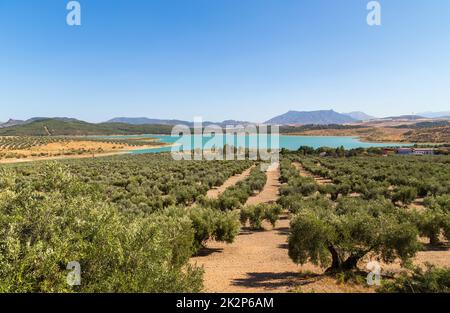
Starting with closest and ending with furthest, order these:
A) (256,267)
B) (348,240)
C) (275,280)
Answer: (275,280) → (348,240) → (256,267)

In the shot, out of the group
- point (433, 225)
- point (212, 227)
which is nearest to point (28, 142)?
point (212, 227)

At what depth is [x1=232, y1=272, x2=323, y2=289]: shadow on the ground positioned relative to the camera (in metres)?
9.91

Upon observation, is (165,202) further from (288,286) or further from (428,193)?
(428,193)

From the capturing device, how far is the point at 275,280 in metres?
10.4

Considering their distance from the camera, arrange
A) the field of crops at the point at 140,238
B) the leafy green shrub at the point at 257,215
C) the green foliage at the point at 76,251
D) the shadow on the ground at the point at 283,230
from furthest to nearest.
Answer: the leafy green shrub at the point at 257,215, the shadow on the ground at the point at 283,230, the field of crops at the point at 140,238, the green foliage at the point at 76,251

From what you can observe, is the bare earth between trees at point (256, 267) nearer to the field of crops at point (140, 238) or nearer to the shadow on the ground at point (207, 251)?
the shadow on the ground at point (207, 251)

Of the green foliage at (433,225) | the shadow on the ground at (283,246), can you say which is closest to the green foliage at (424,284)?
the shadow on the ground at (283,246)

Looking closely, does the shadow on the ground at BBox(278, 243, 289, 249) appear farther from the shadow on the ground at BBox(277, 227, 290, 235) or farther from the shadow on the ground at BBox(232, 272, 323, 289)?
the shadow on the ground at BBox(232, 272, 323, 289)

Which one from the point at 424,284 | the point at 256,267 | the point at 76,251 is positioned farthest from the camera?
the point at 256,267

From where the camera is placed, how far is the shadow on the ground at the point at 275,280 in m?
9.91

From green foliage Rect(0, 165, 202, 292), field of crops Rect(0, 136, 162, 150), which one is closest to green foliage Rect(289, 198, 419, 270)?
green foliage Rect(0, 165, 202, 292)

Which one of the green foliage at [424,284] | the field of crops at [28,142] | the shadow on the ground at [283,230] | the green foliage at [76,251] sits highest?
the field of crops at [28,142]

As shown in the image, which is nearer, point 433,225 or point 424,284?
point 424,284

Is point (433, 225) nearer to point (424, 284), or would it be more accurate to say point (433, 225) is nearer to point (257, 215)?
point (424, 284)
